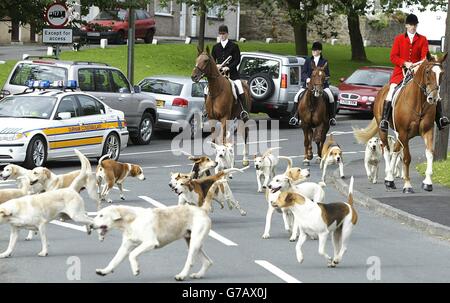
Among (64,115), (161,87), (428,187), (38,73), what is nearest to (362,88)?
(161,87)

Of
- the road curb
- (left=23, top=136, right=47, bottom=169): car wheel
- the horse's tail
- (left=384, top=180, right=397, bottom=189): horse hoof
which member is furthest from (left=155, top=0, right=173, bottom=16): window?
(left=384, top=180, right=397, bottom=189): horse hoof

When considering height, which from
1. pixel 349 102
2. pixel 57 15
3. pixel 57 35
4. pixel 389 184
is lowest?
pixel 349 102

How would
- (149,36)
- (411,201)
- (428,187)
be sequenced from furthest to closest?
(149,36) < (428,187) < (411,201)

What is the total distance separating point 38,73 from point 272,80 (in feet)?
29.5

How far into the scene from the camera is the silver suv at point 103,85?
86.1 feet

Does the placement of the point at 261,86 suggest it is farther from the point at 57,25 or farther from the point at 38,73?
the point at 38,73

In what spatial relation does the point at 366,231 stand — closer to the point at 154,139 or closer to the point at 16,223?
the point at 16,223

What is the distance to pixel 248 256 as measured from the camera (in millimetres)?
13344

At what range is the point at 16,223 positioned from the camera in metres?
12.7

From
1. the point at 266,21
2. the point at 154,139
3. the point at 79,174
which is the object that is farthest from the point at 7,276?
the point at 266,21

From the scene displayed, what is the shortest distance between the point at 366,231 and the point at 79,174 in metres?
4.05

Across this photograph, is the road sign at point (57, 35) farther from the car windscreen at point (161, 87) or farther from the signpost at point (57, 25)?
the car windscreen at point (161, 87)

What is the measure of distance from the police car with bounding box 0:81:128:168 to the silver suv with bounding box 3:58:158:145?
1.17 m

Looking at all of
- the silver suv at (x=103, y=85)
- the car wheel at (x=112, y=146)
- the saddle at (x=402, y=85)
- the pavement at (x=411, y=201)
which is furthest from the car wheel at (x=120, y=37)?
the saddle at (x=402, y=85)
